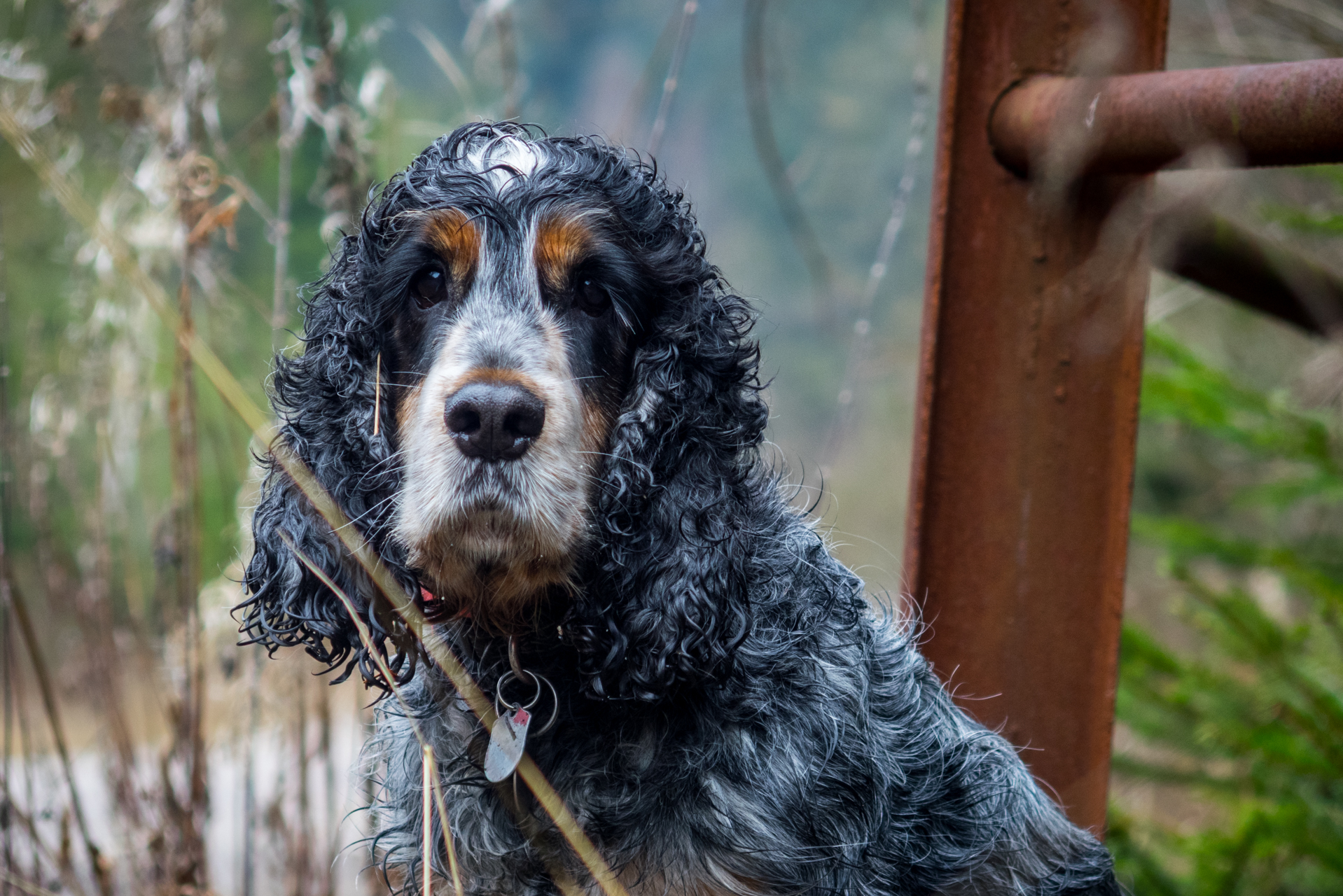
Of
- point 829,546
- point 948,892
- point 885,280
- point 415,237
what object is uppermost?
point 885,280

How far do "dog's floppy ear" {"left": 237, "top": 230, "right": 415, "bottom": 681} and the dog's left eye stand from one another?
1.33 ft

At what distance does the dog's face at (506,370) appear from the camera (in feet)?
5.51

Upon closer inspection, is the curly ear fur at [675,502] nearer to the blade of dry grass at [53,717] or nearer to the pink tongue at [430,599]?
the pink tongue at [430,599]

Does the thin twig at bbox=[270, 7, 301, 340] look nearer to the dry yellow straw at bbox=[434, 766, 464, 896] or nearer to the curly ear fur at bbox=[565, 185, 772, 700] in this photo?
the curly ear fur at bbox=[565, 185, 772, 700]

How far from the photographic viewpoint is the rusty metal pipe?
1868mm

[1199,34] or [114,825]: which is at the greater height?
[1199,34]

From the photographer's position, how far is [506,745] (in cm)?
182

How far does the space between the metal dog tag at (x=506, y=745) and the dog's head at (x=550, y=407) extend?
0.50 feet

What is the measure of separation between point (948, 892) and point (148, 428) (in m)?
3.02

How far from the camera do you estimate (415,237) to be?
1.94 m

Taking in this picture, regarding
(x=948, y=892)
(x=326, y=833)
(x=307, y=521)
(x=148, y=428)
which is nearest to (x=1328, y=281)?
(x=948, y=892)

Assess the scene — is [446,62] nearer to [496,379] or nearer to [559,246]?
[559,246]

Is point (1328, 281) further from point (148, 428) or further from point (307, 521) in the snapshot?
point (148, 428)

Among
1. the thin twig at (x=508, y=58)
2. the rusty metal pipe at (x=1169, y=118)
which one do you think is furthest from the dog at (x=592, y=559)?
the thin twig at (x=508, y=58)
